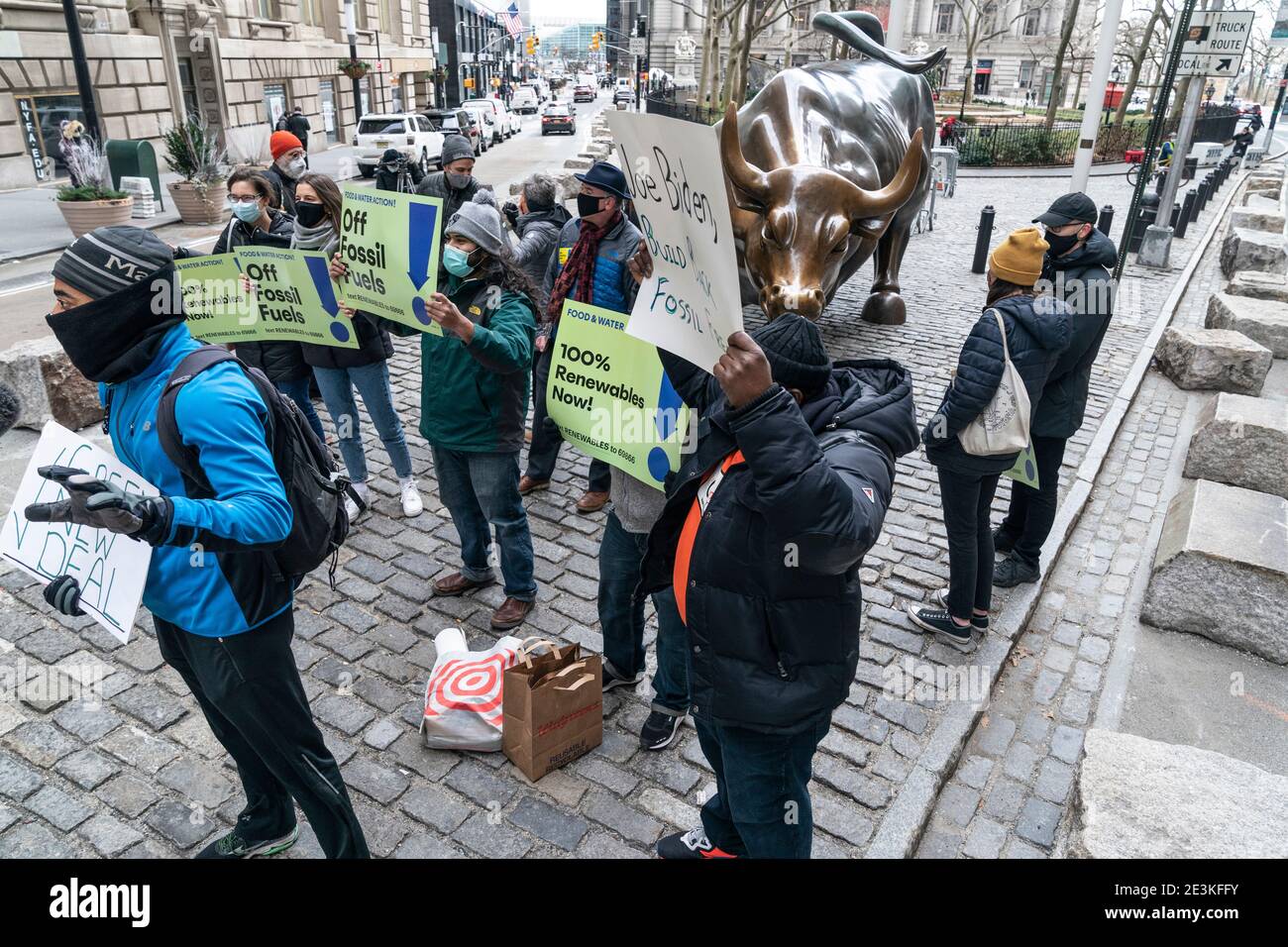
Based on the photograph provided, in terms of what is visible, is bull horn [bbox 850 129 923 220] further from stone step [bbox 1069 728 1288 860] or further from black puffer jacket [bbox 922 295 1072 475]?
stone step [bbox 1069 728 1288 860]

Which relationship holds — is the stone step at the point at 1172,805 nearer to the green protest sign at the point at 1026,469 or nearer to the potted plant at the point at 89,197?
the green protest sign at the point at 1026,469

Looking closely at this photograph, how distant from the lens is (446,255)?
427 cm

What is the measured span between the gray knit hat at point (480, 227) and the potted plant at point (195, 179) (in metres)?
16.3

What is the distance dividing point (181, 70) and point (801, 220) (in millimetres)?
27768

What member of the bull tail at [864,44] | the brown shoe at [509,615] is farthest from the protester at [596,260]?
the bull tail at [864,44]

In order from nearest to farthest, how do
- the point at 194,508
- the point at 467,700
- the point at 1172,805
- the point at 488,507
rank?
1. the point at 194,508
2. the point at 1172,805
3. the point at 467,700
4. the point at 488,507

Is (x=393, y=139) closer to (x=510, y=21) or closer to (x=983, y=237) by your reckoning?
(x=983, y=237)

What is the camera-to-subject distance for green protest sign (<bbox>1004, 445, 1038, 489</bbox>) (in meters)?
4.95

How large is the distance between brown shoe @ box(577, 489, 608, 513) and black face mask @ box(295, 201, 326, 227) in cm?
254

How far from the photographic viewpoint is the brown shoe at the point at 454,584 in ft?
16.9

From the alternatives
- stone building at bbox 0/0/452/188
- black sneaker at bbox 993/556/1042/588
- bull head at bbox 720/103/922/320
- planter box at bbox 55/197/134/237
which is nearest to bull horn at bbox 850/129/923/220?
bull head at bbox 720/103/922/320

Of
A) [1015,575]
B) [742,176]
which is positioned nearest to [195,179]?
[742,176]

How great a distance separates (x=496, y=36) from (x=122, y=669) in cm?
11311

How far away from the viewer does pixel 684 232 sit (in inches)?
97.0
